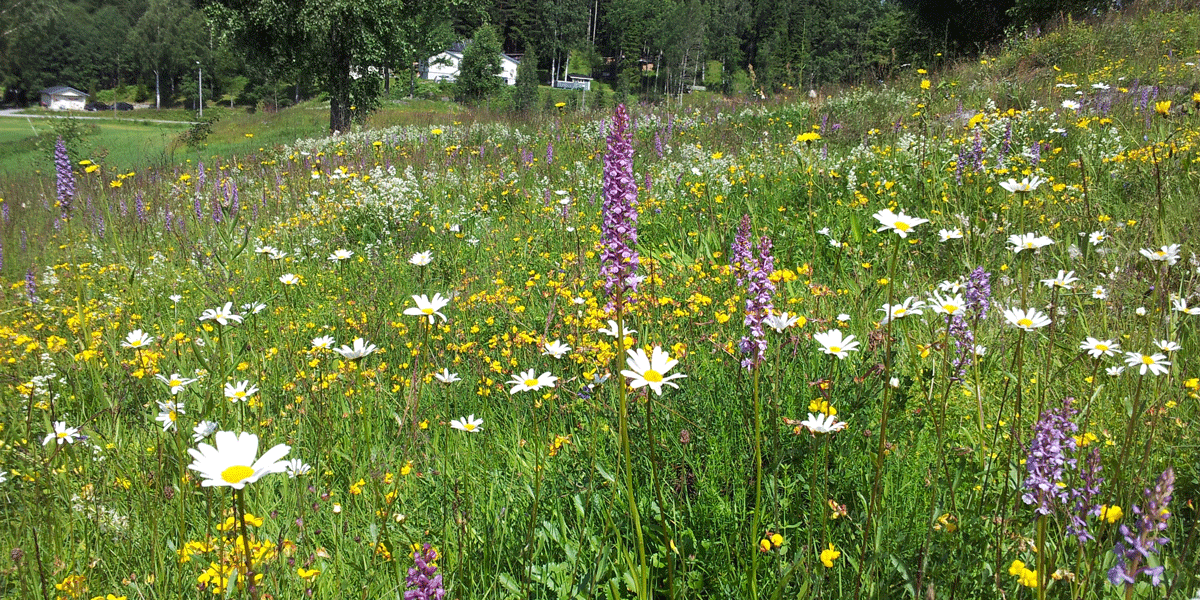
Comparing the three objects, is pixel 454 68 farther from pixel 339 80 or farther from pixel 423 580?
pixel 423 580

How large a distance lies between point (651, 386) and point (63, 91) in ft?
365

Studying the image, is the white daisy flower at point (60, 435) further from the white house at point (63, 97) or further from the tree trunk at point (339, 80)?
the white house at point (63, 97)

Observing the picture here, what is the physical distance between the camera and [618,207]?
141 cm

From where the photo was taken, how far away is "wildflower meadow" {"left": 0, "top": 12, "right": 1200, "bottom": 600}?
4.66 feet

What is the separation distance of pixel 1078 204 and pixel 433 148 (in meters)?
7.89

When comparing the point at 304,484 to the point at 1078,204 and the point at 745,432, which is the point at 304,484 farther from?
the point at 1078,204

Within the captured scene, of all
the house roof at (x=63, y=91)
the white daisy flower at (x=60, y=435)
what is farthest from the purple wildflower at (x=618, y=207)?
the house roof at (x=63, y=91)

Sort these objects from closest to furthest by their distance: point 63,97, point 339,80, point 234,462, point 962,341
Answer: point 234,462
point 962,341
point 339,80
point 63,97

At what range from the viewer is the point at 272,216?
6.29m

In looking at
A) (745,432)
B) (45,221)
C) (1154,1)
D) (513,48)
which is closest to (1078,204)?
(745,432)

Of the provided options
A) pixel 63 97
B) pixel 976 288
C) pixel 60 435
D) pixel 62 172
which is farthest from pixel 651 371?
pixel 63 97

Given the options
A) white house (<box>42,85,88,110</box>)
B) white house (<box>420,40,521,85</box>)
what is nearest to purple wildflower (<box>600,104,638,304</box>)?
white house (<box>420,40,521,85</box>)

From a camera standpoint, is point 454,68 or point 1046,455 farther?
point 454,68

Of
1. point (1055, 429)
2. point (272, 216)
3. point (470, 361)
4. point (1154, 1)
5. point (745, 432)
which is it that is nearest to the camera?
point (1055, 429)
